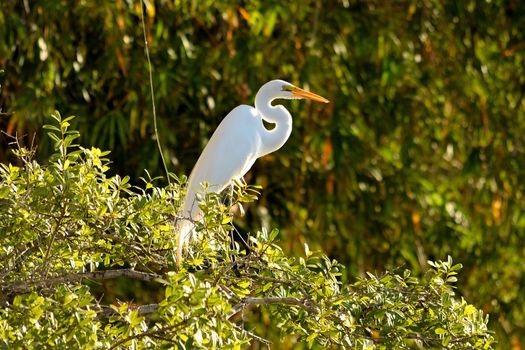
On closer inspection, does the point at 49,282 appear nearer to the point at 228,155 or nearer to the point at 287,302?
the point at 287,302

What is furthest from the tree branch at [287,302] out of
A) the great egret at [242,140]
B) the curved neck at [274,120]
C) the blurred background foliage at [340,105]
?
the blurred background foliage at [340,105]

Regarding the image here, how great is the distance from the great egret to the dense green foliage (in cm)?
65

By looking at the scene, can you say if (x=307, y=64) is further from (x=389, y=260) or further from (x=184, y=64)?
(x=389, y=260)

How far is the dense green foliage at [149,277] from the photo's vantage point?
1793mm

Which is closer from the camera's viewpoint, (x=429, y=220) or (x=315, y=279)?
(x=315, y=279)

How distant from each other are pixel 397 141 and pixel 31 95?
1.48 m

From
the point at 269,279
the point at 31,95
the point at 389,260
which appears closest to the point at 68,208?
the point at 269,279

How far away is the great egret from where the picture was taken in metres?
2.79

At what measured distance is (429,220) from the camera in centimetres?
458

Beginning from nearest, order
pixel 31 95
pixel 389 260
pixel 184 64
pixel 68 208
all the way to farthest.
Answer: pixel 68 208 < pixel 31 95 < pixel 184 64 < pixel 389 260

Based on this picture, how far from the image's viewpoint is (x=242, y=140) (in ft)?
9.21

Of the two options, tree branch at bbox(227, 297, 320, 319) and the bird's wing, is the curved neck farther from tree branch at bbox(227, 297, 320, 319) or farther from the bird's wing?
tree branch at bbox(227, 297, 320, 319)

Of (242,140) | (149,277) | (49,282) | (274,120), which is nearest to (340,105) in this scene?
(274,120)

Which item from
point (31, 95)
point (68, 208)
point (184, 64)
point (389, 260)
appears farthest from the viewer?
point (389, 260)
